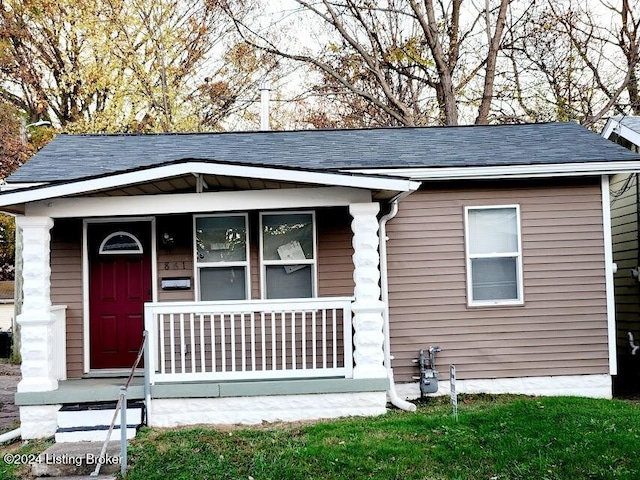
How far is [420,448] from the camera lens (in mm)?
6199

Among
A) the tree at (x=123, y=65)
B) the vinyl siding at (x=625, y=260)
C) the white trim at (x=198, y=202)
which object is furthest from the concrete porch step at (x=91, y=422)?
the tree at (x=123, y=65)

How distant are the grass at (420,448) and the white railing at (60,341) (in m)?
1.77

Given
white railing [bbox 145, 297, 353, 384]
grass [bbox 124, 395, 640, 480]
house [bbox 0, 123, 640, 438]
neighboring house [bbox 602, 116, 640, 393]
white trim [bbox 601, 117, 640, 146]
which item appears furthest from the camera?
white trim [bbox 601, 117, 640, 146]

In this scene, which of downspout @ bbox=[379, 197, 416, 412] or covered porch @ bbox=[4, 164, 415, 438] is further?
downspout @ bbox=[379, 197, 416, 412]

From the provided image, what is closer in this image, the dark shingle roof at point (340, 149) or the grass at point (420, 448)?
the grass at point (420, 448)

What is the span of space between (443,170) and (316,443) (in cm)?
376

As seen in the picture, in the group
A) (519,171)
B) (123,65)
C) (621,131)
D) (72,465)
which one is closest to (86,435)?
(72,465)

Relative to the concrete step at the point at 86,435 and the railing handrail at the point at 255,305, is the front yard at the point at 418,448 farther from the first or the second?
the railing handrail at the point at 255,305

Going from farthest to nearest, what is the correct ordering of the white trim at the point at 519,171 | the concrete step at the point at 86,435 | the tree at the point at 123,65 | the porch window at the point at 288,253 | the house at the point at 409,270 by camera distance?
1. the tree at the point at 123,65
2. the porch window at the point at 288,253
3. the house at the point at 409,270
4. the white trim at the point at 519,171
5. the concrete step at the point at 86,435

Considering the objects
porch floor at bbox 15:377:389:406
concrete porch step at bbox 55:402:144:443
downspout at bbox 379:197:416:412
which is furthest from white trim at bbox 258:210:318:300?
concrete porch step at bbox 55:402:144:443

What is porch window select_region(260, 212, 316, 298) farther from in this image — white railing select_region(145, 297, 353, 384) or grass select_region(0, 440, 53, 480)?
grass select_region(0, 440, 53, 480)

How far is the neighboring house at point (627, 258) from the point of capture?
1103cm

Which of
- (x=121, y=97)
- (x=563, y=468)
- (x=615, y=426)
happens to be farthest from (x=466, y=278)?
(x=121, y=97)

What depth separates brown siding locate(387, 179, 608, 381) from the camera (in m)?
8.75
